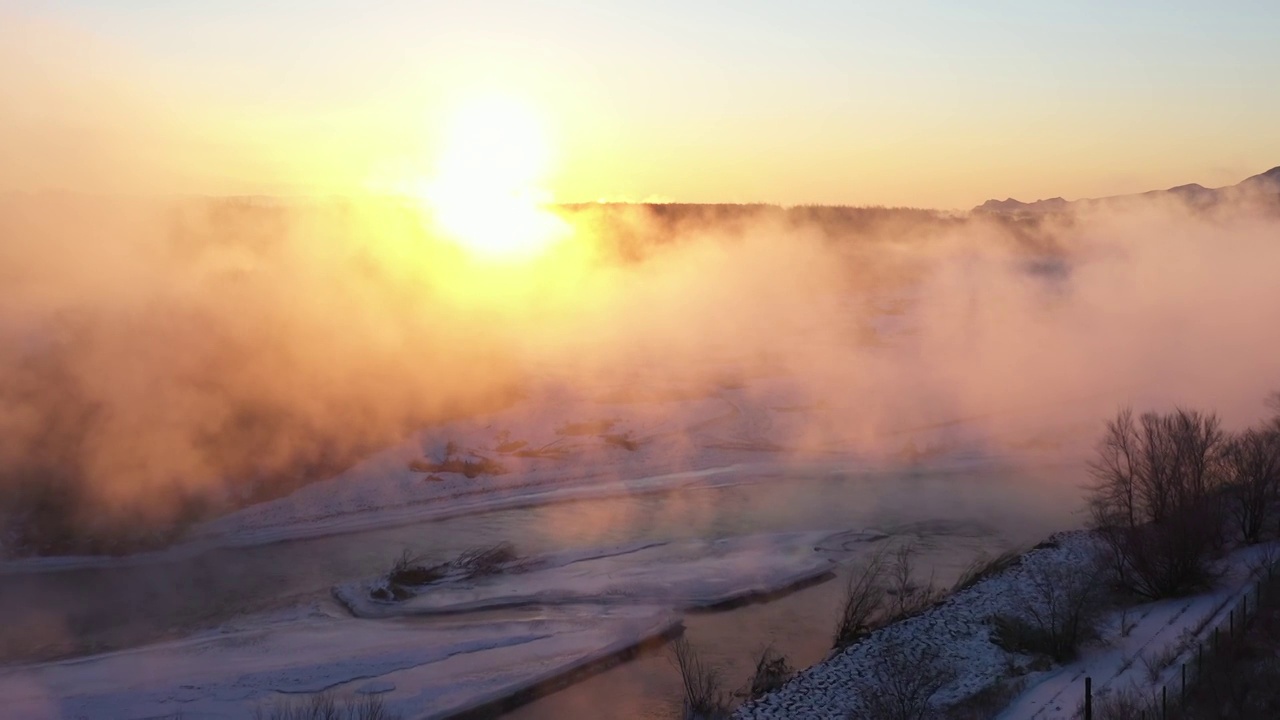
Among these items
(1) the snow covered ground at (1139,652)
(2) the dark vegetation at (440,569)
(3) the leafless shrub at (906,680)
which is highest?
(2) the dark vegetation at (440,569)

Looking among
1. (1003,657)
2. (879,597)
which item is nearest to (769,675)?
(879,597)

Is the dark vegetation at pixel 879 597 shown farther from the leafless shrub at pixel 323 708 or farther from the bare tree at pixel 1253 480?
the leafless shrub at pixel 323 708

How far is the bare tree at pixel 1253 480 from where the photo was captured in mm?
14078

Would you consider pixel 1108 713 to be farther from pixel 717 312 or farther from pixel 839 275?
pixel 839 275

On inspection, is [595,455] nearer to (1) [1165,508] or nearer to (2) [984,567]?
(2) [984,567]

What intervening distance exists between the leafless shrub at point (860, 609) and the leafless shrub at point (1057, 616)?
4.77 ft

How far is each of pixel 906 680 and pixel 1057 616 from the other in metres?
2.74

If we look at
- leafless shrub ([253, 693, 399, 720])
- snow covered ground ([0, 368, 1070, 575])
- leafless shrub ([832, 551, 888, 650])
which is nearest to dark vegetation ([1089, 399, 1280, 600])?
leafless shrub ([832, 551, 888, 650])

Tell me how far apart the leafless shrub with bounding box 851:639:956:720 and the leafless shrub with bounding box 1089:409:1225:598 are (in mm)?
3211

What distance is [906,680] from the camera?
33.8 ft

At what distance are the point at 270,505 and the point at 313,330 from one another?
7.92m

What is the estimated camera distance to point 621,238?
43.0m

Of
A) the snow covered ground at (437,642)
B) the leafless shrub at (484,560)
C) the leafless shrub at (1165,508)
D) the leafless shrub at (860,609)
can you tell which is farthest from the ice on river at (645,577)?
the leafless shrub at (1165,508)

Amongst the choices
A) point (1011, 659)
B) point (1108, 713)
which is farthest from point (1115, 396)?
point (1108, 713)
